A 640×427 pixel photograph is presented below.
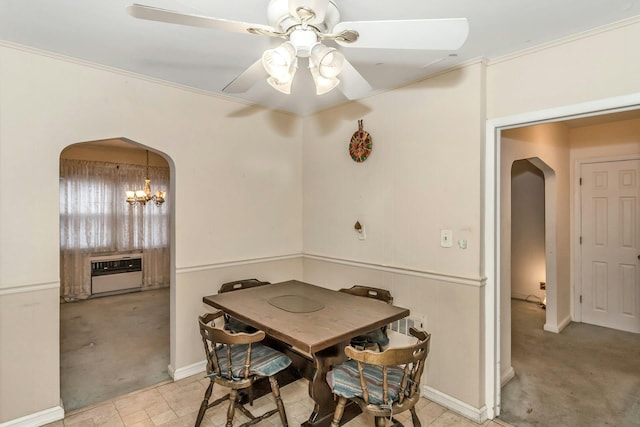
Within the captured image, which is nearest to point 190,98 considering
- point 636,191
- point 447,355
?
point 447,355

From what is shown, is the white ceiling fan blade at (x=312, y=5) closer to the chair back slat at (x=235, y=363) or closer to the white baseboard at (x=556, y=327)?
the chair back slat at (x=235, y=363)

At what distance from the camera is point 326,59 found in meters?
1.42

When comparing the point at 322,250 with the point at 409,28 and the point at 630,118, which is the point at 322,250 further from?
the point at 630,118

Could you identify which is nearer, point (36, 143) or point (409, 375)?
point (409, 375)

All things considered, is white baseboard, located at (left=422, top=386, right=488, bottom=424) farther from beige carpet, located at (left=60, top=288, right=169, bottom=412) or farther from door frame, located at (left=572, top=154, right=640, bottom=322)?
door frame, located at (left=572, top=154, right=640, bottom=322)

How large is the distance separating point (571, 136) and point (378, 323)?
4.21m

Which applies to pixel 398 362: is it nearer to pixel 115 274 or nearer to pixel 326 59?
pixel 326 59

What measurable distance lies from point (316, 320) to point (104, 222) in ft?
17.5

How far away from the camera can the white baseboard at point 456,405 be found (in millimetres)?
2383

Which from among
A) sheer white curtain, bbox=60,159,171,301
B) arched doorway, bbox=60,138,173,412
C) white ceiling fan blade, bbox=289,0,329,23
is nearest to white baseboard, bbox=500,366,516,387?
white ceiling fan blade, bbox=289,0,329,23

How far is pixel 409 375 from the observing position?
1903 millimetres

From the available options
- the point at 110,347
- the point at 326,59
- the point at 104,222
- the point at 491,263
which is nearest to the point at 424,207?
the point at 491,263

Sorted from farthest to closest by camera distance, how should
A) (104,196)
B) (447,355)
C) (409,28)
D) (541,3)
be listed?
1. (104,196)
2. (447,355)
3. (541,3)
4. (409,28)

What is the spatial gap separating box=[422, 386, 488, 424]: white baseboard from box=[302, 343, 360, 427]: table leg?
937 mm
